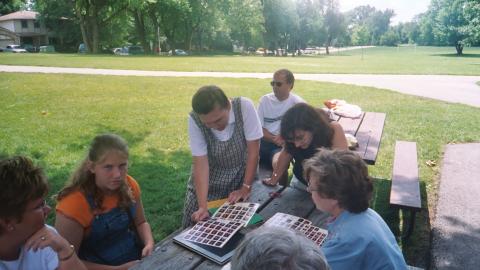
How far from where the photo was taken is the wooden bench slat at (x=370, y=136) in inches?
185

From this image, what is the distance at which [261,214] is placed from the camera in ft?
9.22

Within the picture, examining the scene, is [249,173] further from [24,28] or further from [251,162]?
[24,28]

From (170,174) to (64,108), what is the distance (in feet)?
18.5

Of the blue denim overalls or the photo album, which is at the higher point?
the photo album

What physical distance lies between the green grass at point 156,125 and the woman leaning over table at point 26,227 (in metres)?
2.31

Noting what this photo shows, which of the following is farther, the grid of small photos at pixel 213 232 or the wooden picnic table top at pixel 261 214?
the grid of small photos at pixel 213 232

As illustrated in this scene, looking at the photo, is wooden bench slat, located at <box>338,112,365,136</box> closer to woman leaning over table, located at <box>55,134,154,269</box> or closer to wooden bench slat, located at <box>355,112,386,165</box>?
wooden bench slat, located at <box>355,112,386,165</box>

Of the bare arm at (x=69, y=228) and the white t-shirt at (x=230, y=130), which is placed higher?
the white t-shirt at (x=230, y=130)

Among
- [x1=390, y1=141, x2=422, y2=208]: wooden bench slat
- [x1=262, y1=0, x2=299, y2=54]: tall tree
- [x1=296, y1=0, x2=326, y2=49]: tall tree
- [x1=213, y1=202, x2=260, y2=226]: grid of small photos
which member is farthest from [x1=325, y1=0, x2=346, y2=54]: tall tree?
[x1=213, y1=202, x2=260, y2=226]: grid of small photos

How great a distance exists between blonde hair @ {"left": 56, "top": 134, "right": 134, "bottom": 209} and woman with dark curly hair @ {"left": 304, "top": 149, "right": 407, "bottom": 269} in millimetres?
1206

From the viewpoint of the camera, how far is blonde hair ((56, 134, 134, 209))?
8.16ft

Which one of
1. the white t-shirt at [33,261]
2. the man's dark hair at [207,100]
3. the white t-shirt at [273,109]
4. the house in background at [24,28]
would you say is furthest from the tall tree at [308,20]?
the white t-shirt at [33,261]

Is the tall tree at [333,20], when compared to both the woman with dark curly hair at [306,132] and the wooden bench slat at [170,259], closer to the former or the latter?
the woman with dark curly hair at [306,132]

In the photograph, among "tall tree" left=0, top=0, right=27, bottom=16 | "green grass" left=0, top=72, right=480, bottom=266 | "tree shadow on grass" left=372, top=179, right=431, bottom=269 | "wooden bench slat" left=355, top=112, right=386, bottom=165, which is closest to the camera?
"tree shadow on grass" left=372, top=179, right=431, bottom=269
